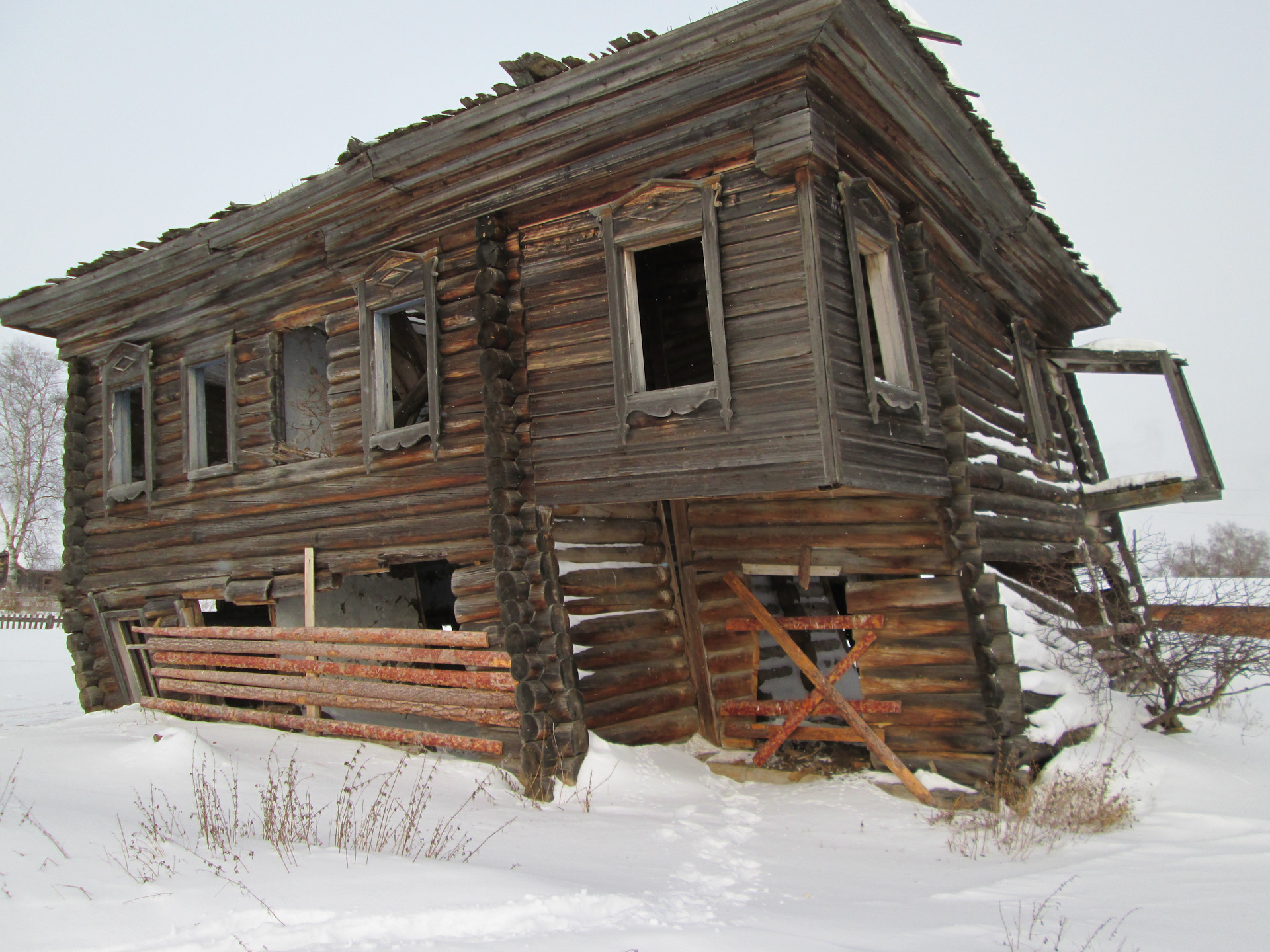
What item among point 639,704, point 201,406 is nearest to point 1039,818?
point 639,704

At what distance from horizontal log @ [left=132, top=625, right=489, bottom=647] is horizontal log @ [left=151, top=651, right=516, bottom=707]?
23 centimetres

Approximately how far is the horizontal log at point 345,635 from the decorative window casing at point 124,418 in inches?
76.2

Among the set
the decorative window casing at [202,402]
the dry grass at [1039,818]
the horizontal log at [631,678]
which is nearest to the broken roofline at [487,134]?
the decorative window casing at [202,402]

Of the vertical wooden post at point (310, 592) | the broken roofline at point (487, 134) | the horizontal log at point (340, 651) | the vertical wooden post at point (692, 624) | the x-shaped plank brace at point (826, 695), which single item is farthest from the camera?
the vertical wooden post at point (310, 592)

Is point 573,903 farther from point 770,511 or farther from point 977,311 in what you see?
point 977,311

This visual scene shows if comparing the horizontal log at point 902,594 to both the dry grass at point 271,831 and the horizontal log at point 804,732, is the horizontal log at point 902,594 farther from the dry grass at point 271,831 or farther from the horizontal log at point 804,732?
the dry grass at point 271,831

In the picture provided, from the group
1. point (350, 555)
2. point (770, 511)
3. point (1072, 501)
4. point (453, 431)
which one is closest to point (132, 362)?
point (350, 555)

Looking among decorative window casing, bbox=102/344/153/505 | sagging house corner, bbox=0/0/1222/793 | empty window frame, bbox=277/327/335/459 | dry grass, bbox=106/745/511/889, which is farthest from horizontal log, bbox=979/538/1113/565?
decorative window casing, bbox=102/344/153/505

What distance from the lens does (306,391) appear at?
11.0 metres

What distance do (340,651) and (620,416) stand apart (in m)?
3.96

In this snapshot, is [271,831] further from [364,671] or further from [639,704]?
[639,704]

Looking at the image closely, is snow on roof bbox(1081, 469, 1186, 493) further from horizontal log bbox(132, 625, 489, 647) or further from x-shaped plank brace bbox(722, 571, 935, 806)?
horizontal log bbox(132, 625, 489, 647)

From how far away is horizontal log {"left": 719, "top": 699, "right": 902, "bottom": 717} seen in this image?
7.43 meters

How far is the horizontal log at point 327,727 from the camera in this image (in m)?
7.76
